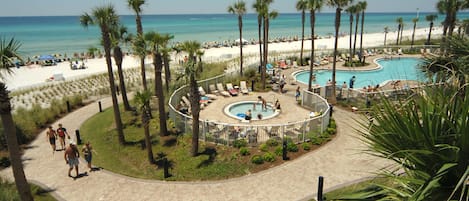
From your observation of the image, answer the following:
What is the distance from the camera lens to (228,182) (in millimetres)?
13430

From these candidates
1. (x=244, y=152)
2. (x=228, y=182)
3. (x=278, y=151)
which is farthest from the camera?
(x=278, y=151)

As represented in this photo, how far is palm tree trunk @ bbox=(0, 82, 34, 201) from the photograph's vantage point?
8422 mm

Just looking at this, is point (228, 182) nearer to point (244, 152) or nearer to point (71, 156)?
point (244, 152)

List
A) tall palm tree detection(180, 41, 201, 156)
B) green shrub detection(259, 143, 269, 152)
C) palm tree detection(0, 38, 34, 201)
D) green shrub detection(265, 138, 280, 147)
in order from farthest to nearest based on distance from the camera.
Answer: green shrub detection(265, 138, 280, 147) < green shrub detection(259, 143, 269, 152) < tall palm tree detection(180, 41, 201, 156) < palm tree detection(0, 38, 34, 201)


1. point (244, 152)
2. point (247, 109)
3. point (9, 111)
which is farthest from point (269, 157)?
point (9, 111)

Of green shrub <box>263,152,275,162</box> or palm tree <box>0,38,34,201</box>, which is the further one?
green shrub <box>263,152,275,162</box>

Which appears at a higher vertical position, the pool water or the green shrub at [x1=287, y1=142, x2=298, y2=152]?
the pool water

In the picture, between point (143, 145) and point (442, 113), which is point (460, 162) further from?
point (143, 145)

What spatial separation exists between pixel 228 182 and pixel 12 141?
804 centimetres

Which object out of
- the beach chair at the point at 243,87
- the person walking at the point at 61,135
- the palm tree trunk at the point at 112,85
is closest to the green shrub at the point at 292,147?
the palm tree trunk at the point at 112,85

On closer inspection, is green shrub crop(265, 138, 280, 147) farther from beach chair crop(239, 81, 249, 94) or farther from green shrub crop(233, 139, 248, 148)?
beach chair crop(239, 81, 249, 94)

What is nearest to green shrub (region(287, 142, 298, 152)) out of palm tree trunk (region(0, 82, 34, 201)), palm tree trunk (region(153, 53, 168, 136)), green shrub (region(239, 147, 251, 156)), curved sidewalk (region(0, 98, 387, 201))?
curved sidewalk (region(0, 98, 387, 201))

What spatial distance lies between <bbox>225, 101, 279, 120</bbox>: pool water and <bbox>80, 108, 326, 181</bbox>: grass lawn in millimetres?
4929

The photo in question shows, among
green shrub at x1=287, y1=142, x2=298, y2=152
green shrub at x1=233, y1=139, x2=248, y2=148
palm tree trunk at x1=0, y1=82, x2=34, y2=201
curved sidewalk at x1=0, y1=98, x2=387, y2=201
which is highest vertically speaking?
palm tree trunk at x1=0, y1=82, x2=34, y2=201
